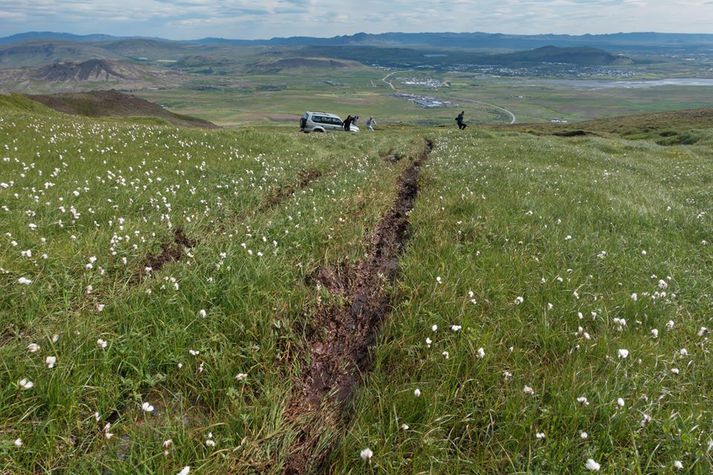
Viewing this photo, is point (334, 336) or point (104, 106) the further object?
point (104, 106)

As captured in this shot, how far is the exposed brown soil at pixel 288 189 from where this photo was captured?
11262 mm

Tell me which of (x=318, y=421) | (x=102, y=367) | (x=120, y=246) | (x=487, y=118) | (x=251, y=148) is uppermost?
(x=487, y=118)

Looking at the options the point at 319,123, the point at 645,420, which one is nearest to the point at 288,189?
the point at 645,420

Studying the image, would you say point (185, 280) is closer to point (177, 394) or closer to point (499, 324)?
point (177, 394)

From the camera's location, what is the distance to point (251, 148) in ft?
61.2

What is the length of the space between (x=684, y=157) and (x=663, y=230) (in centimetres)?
2919

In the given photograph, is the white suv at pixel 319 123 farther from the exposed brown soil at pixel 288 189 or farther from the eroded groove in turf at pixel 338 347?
the eroded groove in turf at pixel 338 347

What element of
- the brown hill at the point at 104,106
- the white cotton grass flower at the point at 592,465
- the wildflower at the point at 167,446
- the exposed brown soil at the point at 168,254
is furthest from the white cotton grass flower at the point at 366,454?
the brown hill at the point at 104,106

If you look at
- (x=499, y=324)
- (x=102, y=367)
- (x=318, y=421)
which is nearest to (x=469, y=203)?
(x=499, y=324)

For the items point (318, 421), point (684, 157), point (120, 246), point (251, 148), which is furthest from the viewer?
point (684, 157)

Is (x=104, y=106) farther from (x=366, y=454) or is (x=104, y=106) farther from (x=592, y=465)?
(x=592, y=465)

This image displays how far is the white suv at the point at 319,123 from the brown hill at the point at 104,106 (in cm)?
3299

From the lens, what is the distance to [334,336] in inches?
223

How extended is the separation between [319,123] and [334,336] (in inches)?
1689
